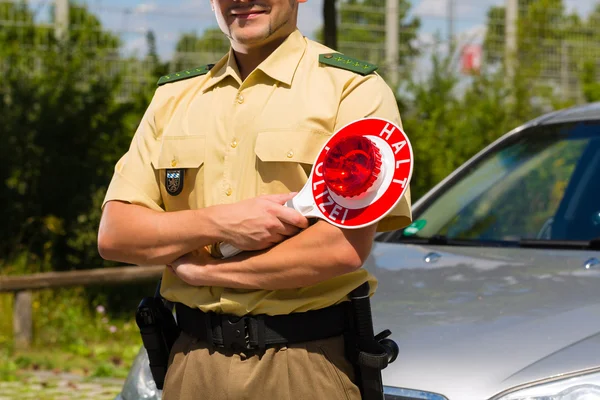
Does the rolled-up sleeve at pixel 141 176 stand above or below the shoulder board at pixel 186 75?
below

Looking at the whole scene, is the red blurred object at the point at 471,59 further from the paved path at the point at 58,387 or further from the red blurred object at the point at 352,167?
the red blurred object at the point at 352,167

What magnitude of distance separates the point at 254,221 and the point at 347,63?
17.2 inches

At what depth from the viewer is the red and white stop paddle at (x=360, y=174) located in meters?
2.04

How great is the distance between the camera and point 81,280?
6.70 metres

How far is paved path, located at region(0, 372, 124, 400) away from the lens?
555 centimetres

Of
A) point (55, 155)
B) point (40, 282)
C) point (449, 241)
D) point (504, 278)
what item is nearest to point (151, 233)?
point (504, 278)

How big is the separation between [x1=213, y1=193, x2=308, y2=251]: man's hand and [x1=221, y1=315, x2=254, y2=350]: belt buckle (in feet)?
0.54

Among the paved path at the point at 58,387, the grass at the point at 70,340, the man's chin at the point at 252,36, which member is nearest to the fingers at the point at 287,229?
the man's chin at the point at 252,36

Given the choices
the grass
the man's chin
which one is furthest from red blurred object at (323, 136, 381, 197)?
the grass

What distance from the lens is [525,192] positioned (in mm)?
4043

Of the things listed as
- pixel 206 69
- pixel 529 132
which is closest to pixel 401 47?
pixel 529 132

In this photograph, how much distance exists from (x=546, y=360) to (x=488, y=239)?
3.98 feet

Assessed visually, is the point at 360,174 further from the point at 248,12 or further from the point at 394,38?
the point at 394,38

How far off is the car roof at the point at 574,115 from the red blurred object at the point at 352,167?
2253 mm
